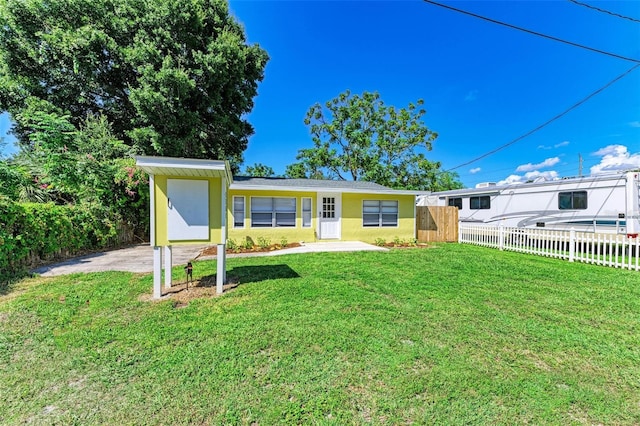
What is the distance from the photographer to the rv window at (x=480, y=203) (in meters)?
14.1

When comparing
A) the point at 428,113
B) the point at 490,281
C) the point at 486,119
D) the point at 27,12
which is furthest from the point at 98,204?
the point at 486,119

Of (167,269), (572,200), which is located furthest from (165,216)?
(572,200)

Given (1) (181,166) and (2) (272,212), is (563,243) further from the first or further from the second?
(1) (181,166)

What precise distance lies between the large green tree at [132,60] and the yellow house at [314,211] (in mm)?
5060

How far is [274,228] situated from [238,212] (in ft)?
5.09

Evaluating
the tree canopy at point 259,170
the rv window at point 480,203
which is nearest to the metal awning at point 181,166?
the rv window at point 480,203

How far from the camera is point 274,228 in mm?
11125

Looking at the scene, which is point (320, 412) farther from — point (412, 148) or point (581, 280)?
point (412, 148)

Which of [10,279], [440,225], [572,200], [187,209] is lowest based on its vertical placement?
[10,279]

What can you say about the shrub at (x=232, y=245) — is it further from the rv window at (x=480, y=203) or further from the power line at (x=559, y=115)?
the power line at (x=559, y=115)

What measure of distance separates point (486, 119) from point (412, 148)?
9.15 metres

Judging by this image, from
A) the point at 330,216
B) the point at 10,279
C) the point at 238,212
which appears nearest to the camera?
the point at 10,279

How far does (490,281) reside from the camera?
5.89 metres

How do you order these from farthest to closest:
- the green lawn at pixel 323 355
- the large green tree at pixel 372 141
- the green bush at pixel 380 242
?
1. the large green tree at pixel 372 141
2. the green bush at pixel 380 242
3. the green lawn at pixel 323 355
